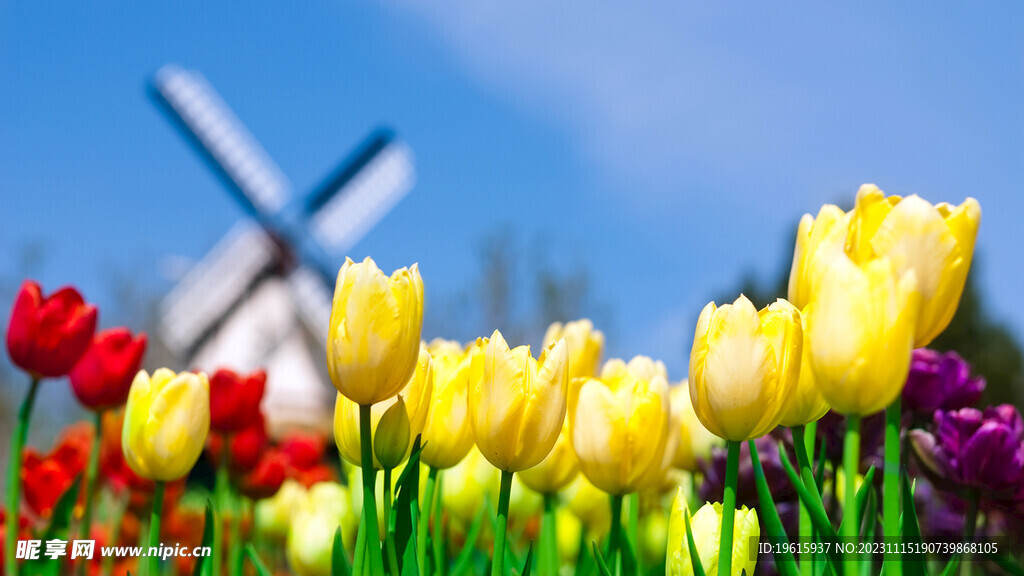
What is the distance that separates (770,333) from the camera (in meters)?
1.06

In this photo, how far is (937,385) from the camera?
5.73ft

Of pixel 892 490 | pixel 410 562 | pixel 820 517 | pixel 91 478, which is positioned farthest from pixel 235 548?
pixel 892 490

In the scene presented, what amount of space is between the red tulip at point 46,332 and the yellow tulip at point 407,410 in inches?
A: 36.0

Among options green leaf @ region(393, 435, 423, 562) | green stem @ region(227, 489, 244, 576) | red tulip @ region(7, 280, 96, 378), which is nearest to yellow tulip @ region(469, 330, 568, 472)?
green leaf @ region(393, 435, 423, 562)

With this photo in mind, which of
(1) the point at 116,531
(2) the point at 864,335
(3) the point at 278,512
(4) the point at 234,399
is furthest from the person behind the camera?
(3) the point at 278,512

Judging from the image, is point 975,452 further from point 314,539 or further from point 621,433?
point 314,539

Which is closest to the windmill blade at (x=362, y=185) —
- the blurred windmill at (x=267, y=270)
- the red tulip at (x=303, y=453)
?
the blurred windmill at (x=267, y=270)

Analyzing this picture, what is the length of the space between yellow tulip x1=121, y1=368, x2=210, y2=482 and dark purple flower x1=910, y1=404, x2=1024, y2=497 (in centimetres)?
124

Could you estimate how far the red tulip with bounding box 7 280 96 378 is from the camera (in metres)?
1.89

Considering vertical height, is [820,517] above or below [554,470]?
below

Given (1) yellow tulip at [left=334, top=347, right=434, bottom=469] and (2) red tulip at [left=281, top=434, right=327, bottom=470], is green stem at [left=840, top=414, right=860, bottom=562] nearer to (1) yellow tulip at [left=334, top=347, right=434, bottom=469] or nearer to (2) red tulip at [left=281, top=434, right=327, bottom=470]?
(1) yellow tulip at [left=334, top=347, right=434, bottom=469]

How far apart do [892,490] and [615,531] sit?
601mm

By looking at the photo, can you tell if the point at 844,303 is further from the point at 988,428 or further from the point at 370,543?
the point at 988,428

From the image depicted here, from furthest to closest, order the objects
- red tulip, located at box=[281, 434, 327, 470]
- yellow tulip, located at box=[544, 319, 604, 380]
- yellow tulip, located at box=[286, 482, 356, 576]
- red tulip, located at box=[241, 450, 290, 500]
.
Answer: red tulip, located at box=[281, 434, 327, 470], red tulip, located at box=[241, 450, 290, 500], yellow tulip, located at box=[544, 319, 604, 380], yellow tulip, located at box=[286, 482, 356, 576]
